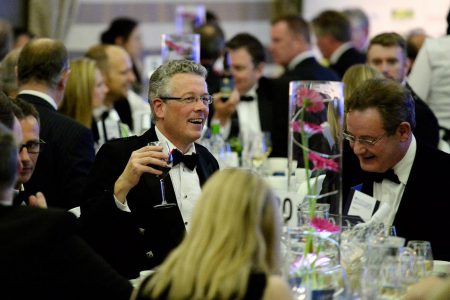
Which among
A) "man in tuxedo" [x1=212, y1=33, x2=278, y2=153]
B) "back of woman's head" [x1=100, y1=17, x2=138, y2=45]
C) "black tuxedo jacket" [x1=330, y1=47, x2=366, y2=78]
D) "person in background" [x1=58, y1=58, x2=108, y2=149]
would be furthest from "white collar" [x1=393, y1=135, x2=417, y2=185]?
"back of woman's head" [x1=100, y1=17, x2=138, y2=45]

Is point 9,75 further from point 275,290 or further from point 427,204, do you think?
point 275,290

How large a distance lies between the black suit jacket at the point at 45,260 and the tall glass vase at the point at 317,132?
880 millimetres

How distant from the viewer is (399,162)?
4.25 m

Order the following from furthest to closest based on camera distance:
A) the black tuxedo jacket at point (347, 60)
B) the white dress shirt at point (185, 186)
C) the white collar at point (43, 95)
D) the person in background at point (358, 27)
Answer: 1. the person in background at point (358, 27)
2. the black tuxedo jacket at point (347, 60)
3. the white collar at point (43, 95)
4. the white dress shirt at point (185, 186)

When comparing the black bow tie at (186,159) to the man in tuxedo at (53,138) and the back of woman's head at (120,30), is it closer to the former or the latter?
the man in tuxedo at (53,138)

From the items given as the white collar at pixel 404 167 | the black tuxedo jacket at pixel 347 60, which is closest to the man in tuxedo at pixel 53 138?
the white collar at pixel 404 167

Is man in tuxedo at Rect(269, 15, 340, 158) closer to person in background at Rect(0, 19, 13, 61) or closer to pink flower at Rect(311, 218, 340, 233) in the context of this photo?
person in background at Rect(0, 19, 13, 61)

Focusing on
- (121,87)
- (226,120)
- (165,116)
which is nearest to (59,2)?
(121,87)

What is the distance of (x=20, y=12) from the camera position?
10.4m

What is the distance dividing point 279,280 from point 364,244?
36.1 inches

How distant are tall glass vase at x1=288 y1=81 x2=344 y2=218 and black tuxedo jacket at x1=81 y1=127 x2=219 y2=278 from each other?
0.79 metres

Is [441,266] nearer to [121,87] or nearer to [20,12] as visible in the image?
[121,87]

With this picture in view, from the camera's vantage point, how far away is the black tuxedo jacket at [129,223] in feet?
13.1

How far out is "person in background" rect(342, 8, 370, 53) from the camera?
30.6 feet
